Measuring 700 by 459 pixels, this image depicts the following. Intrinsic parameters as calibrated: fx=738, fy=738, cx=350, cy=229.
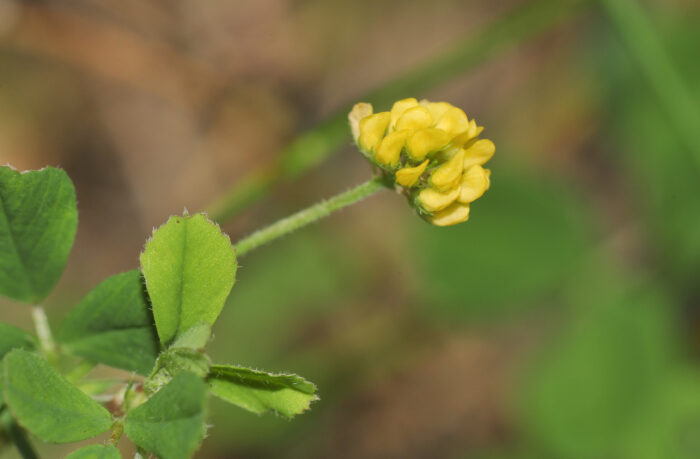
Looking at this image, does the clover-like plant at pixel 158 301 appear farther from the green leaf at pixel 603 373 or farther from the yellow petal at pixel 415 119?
the green leaf at pixel 603 373

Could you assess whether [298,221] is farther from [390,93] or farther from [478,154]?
[390,93]

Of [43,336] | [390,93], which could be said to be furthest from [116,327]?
[390,93]

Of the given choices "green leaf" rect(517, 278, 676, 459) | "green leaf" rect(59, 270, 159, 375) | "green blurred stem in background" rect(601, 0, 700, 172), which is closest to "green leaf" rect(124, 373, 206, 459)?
"green leaf" rect(59, 270, 159, 375)

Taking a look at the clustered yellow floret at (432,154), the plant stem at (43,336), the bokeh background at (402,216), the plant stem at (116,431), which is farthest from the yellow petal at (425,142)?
the bokeh background at (402,216)

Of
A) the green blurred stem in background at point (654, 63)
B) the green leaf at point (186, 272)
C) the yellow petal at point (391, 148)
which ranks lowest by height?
the green leaf at point (186, 272)

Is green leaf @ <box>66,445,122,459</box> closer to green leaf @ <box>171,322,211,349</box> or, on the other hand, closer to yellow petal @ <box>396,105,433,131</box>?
green leaf @ <box>171,322,211,349</box>

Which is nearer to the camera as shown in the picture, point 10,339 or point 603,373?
point 10,339
